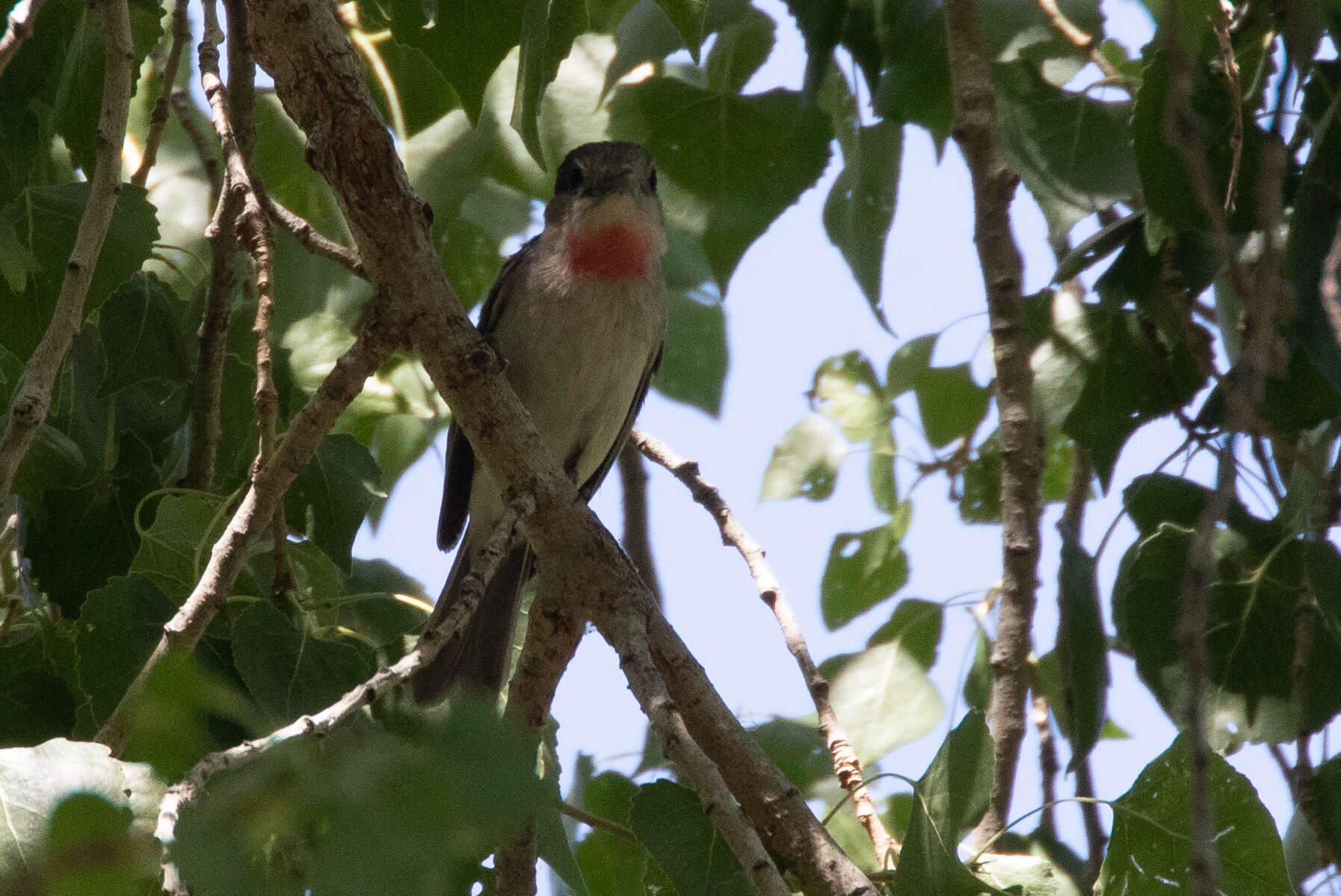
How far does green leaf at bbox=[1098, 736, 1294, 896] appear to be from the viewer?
237 cm

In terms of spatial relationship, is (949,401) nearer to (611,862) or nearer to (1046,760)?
(1046,760)

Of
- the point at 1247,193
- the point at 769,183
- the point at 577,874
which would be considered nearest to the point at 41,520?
the point at 577,874

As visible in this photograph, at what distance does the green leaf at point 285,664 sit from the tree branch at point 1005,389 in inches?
58.5

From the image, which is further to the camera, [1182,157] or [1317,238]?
[1182,157]

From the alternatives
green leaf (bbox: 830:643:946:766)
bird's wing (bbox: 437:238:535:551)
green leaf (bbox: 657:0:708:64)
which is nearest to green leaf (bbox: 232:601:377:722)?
green leaf (bbox: 657:0:708:64)

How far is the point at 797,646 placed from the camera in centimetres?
329

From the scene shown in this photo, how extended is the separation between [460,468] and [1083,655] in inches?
110

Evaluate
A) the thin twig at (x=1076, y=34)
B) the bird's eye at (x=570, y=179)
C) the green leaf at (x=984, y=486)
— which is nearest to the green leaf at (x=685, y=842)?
the green leaf at (x=984, y=486)

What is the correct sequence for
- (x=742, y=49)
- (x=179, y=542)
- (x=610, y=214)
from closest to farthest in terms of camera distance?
(x=179, y=542), (x=742, y=49), (x=610, y=214)

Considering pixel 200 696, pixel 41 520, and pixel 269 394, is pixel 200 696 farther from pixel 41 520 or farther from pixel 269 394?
pixel 41 520

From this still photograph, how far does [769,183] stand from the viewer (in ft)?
11.6

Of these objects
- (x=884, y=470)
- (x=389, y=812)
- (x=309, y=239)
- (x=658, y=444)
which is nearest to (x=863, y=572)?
(x=884, y=470)

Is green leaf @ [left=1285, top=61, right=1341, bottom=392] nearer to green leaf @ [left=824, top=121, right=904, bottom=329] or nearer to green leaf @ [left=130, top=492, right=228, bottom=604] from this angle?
green leaf @ [left=824, top=121, right=904, bottom=329]

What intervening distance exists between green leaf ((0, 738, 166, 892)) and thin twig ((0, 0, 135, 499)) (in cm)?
45
